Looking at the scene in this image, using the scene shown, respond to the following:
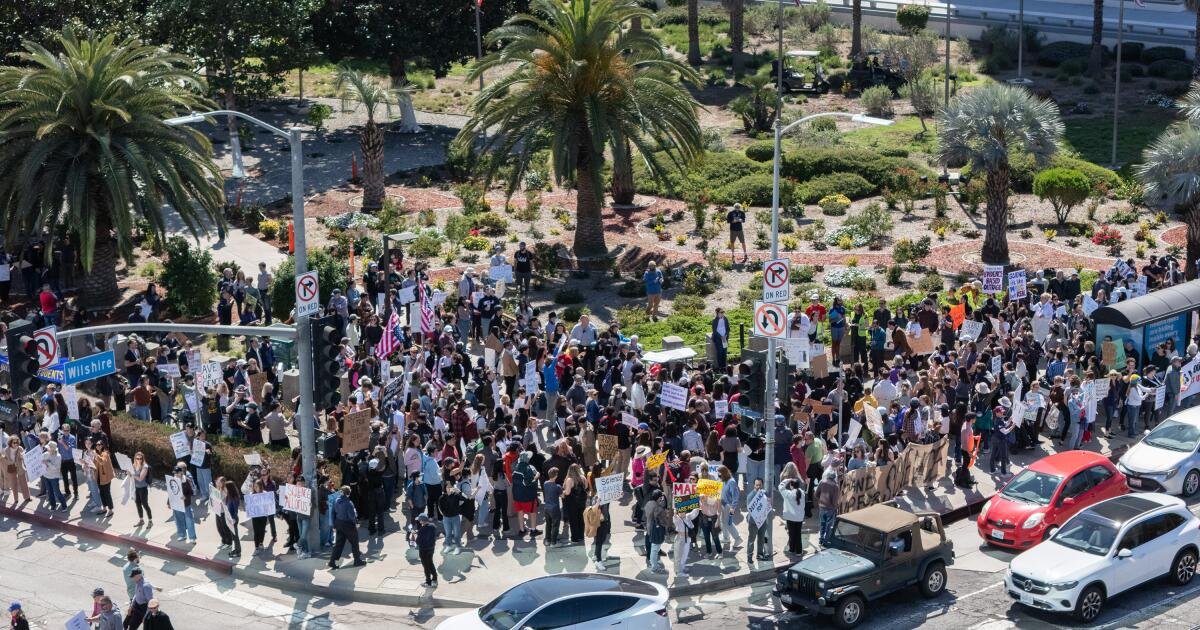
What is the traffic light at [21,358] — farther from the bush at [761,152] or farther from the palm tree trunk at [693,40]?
the palm tree trunk at [693,40]

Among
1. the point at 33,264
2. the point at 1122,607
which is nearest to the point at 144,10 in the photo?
the point at 33,264

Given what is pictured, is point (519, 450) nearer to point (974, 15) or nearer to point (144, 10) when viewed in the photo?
point (144, 10)

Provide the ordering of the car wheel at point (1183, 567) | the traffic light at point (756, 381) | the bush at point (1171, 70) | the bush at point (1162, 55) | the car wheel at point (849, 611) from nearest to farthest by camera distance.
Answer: the car wheel at point (849, 611) < the car wheel at point (1183, 567) < the traffic light at point (756, 381) < the bush at point (1171, 70) < the bush at point (1162, 55)

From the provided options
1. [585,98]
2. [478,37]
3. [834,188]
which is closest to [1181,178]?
[834,188]

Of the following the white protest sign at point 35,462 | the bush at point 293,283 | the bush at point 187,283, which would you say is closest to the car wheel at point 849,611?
the white protest sign at point 35,462

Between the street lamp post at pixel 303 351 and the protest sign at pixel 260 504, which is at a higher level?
the street lamp post at pixel 303 351

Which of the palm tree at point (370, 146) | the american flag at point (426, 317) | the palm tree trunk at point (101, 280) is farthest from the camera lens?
the palm tree at point (370, 146)

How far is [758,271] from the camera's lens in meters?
42.4

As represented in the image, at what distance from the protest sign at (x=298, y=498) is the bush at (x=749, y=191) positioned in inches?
1066

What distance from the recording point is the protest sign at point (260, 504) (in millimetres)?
25328

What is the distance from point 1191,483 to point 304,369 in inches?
632

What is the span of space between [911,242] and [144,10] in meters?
28.4

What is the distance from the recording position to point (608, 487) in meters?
25.2

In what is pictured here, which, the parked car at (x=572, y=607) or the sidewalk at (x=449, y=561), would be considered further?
the sidewalk at (x=449, y=561)
